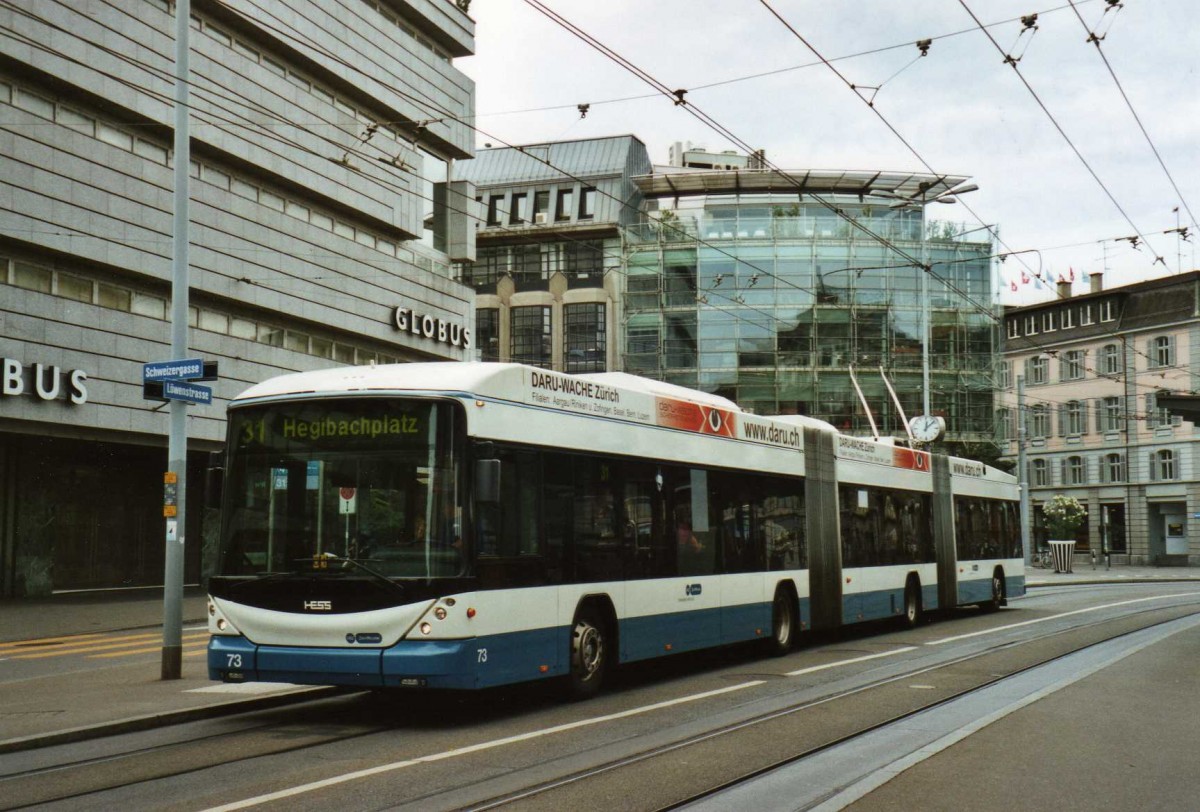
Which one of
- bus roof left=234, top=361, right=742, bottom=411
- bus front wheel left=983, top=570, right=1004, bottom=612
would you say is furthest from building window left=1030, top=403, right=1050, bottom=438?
bus roof left=234, top=361, right=742, bottom=411

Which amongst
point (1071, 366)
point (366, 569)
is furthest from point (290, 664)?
point (1071, 366)

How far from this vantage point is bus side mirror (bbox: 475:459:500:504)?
9891 millimetres

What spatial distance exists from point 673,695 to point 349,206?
93.8ft

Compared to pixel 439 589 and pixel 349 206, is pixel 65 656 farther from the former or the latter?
pixel 349 206

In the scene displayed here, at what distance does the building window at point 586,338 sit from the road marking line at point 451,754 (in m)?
51.4

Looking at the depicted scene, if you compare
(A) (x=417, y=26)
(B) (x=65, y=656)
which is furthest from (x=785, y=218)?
(B) (x=65, y=656)

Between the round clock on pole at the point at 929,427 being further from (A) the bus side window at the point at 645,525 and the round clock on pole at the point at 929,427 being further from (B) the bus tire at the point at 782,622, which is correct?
(A) the bus side window at the point at 645,525

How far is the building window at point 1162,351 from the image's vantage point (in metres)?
69.9

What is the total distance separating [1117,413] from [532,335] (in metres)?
34.9

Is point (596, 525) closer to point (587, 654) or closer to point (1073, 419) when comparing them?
point (587, 654)

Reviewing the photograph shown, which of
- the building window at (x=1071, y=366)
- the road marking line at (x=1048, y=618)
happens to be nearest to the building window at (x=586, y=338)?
the building window at (x=1071, y=366)

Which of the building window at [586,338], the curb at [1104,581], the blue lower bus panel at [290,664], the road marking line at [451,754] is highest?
the building window at [586,338]

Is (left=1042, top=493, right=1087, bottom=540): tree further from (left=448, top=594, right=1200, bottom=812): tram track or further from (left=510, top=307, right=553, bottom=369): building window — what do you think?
(left=448, top=594, right=1200, bottom=812): tram track

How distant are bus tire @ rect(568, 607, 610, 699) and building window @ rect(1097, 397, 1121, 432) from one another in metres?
68.2
